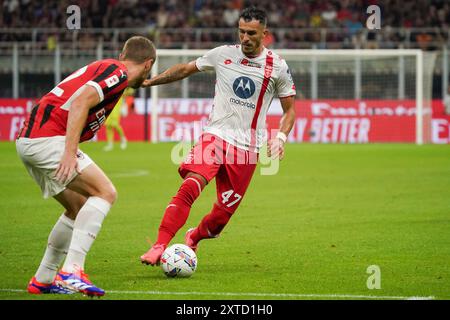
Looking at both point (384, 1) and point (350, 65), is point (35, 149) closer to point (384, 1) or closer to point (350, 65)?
point (350, 65)

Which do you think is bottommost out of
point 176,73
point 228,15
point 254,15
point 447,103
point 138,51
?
point 447,103

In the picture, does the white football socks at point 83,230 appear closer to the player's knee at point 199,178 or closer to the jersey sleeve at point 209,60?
the player's knee at point 199,178

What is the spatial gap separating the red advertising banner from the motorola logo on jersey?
2255 centimetres

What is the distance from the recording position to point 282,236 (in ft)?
38.2

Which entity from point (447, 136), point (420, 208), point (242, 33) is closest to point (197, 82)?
point (447, 136)

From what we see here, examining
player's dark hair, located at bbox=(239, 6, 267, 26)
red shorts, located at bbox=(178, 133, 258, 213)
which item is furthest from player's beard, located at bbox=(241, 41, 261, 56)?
red shorts, located at bbox=(178, 133, 258, 213)

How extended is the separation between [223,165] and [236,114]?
20.7 inches

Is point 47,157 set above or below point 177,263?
above

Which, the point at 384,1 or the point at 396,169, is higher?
the point at 384,1

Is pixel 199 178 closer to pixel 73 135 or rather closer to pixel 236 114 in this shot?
pixel 236 114

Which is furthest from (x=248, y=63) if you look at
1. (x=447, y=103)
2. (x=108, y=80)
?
(x=447, y=103)

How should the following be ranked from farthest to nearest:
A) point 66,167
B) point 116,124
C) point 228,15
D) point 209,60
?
point 228,15, point 116,124, point 209,60, point 66,167

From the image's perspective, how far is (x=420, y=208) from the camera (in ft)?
48.0
